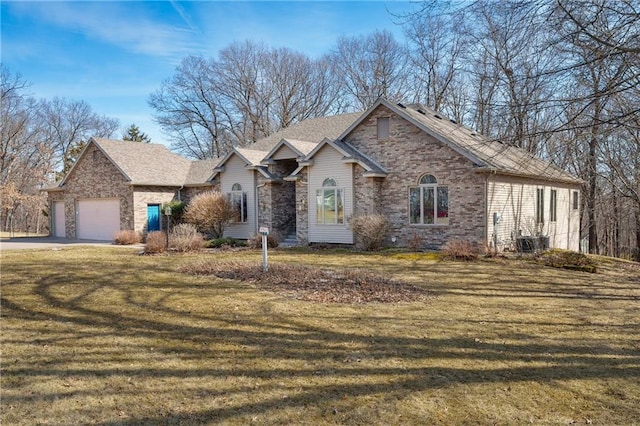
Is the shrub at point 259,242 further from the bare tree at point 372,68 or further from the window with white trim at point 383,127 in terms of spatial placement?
the bare tree at point 372,68

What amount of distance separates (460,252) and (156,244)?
10666 mm

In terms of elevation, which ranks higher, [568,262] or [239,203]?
[239,203]

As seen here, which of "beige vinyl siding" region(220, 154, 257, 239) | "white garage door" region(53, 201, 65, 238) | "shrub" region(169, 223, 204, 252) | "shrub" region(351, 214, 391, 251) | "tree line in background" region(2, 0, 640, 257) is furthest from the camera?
"white garage door" region(53, 201, 65, 238)

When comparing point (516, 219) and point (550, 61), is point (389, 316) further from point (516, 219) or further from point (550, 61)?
point (516, 219)

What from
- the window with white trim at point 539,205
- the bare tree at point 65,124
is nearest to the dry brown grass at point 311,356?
the window with white trim at point 539,205

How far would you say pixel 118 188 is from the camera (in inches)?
933

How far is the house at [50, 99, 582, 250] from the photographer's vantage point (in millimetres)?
16438

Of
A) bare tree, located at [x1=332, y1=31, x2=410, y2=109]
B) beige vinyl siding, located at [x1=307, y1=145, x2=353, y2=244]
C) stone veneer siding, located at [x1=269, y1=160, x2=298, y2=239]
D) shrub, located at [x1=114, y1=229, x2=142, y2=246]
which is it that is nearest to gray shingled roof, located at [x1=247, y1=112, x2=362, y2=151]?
stone veneer siding, located at [x1=269, y1=160, x2=298, y2=239]

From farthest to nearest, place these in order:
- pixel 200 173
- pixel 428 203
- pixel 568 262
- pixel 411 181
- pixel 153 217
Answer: pixel 200 173, pixel 153 217, pixel 411 181, pixel 428 203, pixel 568 262

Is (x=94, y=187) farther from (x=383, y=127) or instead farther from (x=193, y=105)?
(x=193, y=105)

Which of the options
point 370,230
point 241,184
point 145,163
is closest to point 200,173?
point 145,163

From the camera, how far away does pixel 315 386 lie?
4.44m

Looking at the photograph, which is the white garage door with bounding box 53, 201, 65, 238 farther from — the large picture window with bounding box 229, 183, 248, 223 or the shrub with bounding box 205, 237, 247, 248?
the shrub with bounding box 205, 237, 247, 248

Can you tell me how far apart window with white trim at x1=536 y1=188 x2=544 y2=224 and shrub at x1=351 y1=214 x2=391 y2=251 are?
7.45m
